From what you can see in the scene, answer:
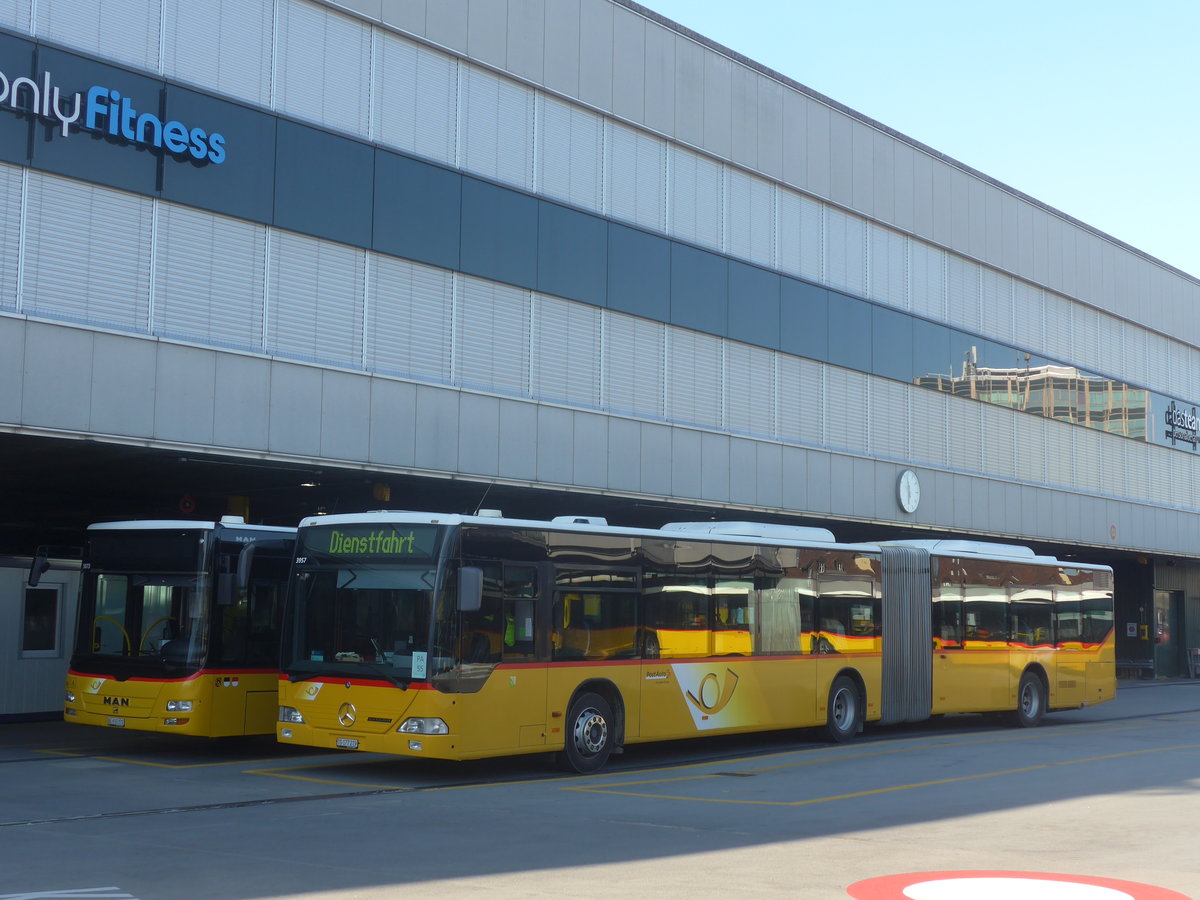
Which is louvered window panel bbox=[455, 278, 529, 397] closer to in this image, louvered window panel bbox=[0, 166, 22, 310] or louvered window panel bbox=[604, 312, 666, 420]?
louvered window panel bbox=[604, 312, 666, 420]

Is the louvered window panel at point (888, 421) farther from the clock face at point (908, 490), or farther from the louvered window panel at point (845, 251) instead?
the louvered window panel at point (845, 251)

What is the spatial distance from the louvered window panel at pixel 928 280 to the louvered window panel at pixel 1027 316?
12.3 ft

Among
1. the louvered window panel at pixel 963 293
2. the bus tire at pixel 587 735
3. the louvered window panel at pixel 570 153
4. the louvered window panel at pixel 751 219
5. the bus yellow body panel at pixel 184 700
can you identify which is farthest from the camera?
the louvered window panel at pixel 963 293

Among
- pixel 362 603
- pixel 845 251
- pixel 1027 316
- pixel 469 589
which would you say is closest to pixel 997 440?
pixel 1027 316

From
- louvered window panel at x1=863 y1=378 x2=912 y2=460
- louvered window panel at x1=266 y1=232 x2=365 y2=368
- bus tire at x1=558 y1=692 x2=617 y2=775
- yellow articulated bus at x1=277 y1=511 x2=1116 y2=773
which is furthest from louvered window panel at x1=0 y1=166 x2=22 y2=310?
louvered window panel at x1=863 y1=378 x2=912 y2=460

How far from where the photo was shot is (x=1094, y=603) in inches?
1046

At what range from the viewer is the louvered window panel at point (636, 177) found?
24.8m

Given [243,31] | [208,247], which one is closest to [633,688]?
[208,247]

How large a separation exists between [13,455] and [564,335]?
30.5 ft

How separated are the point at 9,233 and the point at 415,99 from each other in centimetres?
705

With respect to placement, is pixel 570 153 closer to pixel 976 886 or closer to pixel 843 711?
pixel 843 711

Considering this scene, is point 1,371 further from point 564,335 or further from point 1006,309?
point 1006,309

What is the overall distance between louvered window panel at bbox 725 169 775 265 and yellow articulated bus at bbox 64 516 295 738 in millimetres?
13271

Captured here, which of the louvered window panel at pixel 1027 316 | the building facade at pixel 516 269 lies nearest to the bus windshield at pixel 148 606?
the building facade at pixel 516 269
